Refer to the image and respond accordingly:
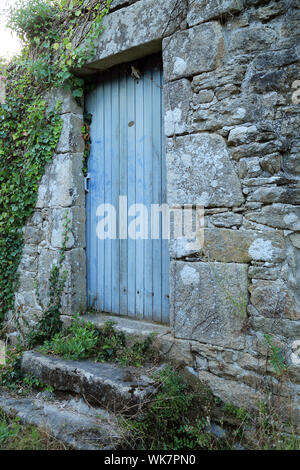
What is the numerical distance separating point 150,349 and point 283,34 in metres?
2.32

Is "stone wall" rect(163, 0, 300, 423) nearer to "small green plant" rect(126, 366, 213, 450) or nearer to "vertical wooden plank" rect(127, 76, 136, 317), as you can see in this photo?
"small green plant" rect(126, 366, 213, 450)

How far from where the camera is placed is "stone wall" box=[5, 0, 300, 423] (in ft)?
7.04

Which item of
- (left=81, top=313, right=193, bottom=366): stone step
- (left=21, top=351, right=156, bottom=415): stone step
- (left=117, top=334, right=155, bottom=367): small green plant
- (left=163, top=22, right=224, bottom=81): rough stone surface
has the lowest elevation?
(left=21, top=351, right=156, bottom=415): stone step

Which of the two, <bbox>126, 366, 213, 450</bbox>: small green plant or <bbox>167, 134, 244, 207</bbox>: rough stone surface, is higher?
<bbox>167, 134, 244, 207</bbox>: rough stone surface

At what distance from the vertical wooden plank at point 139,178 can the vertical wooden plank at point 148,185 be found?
1.3 inches

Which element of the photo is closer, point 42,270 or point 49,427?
point 49,427

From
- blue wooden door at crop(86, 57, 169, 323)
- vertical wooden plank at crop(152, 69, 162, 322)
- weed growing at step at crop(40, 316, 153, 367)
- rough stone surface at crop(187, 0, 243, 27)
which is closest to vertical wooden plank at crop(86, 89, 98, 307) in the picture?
blue wooden door at crop(86, 57, 169, 323)

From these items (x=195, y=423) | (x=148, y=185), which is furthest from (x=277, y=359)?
(x=148, y=185)

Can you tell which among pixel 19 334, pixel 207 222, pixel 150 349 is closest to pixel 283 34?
pixel 207 222

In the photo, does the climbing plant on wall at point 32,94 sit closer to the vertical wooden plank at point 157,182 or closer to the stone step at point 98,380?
the vertical wooden plank at point 157,182

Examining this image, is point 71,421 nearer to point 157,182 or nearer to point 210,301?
point 210,301

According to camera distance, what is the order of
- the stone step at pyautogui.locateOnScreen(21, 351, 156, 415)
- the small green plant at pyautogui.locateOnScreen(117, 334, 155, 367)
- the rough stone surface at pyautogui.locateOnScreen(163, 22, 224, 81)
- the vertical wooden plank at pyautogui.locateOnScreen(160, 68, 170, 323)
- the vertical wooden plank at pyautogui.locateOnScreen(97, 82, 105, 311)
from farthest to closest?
the vertical wooden plank at pyautogui.locateOnScreen(97, 82, 105, 311) → the vertical wooden plank at pyautogui.locateOnScreen(160, 68, 170, 323) → the small green plant at pyautogui.locateOnScreen(117, 334, 155, 367) → the rough stone surface at pyautogui.locateOnScreen(163, 22, 224, 81) → the stone step at pyautogui.locateOnScreen(21, 351, 156, 415)

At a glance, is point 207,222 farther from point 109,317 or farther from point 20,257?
point 20,257

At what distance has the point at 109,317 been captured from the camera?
312 cm
